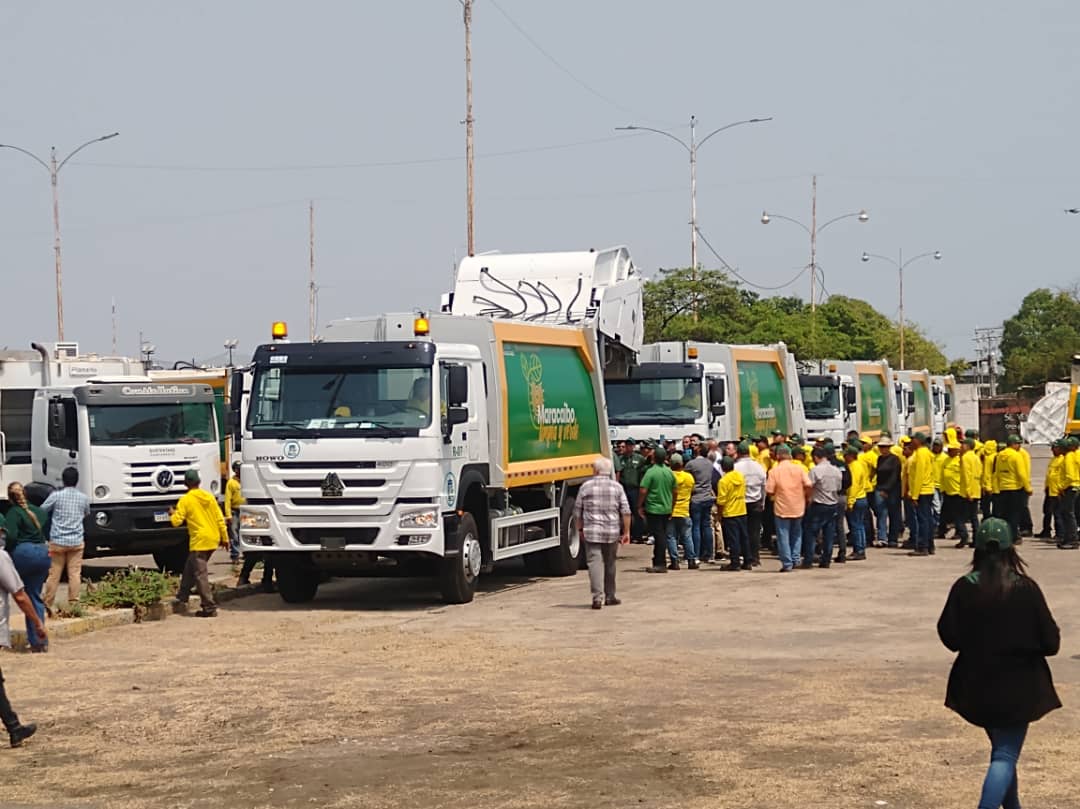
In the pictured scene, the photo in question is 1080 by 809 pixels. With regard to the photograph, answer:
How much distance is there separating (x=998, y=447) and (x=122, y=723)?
17013 mm

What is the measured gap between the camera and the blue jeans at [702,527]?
912 inches

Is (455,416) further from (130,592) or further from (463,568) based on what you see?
(130,592)

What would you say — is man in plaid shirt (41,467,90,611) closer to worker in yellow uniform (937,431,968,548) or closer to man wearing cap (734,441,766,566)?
man wearing cap (734,441,766,566)

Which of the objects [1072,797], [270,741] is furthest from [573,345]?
[1072,797]

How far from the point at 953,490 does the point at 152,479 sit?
1190cm

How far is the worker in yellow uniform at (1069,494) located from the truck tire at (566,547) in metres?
7.62

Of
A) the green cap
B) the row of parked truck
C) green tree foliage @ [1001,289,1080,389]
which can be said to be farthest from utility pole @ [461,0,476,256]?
green tree foliage @ [1001,289,1080,389]

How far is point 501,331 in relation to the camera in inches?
808

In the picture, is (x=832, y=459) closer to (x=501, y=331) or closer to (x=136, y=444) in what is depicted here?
(x=501, y=331)

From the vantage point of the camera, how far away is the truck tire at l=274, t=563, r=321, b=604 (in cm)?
1953

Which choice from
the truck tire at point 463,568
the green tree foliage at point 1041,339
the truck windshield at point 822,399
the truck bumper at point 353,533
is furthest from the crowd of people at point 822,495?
the green tree foliage at point 1041,339

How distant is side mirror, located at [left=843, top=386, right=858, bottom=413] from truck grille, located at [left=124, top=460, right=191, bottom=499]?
21.6m

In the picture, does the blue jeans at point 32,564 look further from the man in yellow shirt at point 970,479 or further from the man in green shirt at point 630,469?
the man in yellow shirt at point 970,479

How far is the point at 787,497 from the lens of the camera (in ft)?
72.7
